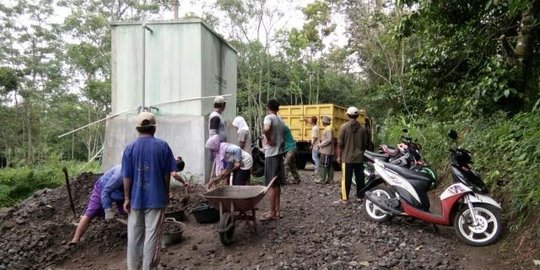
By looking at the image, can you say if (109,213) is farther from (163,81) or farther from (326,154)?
(326,154)

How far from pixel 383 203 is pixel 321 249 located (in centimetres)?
130

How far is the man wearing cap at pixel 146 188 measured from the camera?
448cm

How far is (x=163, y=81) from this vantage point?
29.7 feet

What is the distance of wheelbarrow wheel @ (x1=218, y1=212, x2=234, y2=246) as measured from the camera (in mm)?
5149

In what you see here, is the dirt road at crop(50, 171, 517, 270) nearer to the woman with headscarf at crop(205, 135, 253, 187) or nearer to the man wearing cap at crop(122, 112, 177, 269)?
the man wearing cap at crop(122, 112, 177, 269)

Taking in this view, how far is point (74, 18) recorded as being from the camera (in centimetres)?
2616

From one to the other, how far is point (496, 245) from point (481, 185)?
2.32 ft

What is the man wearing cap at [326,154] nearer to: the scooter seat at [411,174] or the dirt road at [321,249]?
the dirt road at [321,249]

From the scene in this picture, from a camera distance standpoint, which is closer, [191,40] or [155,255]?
[155,255]

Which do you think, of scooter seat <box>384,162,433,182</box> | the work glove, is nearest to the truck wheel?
scooter seat <box>384,162,433,182</box>

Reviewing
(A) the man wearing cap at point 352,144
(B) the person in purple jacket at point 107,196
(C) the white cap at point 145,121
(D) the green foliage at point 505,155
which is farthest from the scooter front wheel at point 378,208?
(B) the person in purple jacket at point 107,196

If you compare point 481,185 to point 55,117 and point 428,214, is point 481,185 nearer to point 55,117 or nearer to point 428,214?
point 428,214

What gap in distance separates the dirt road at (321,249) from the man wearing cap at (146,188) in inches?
21.8

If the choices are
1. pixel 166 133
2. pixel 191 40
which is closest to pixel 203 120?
pixel 166 133
